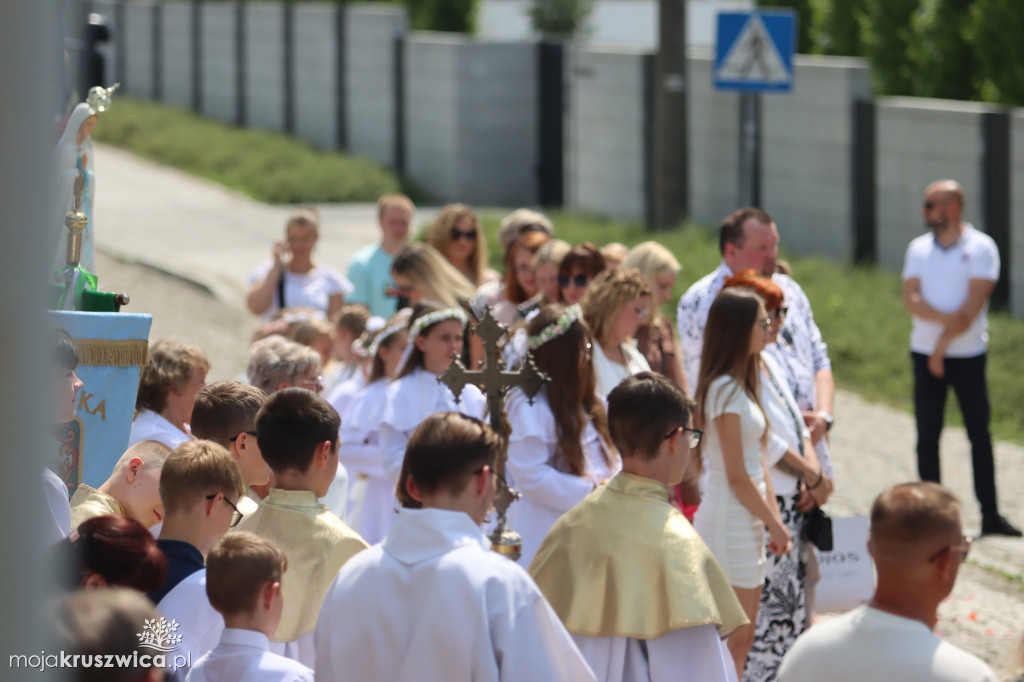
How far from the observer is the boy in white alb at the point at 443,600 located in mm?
2916

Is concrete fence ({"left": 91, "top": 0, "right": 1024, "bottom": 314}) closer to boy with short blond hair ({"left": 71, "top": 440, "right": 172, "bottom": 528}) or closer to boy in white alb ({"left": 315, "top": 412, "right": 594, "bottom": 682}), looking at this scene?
boy with short blond hair ({"left": 71, "top": 440, "right": 172, "bottom": 528})

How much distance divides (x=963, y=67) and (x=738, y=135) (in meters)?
2.63

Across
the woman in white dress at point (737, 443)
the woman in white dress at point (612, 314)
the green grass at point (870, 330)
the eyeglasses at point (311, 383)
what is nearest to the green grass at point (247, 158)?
the green grass at point (870, 330)

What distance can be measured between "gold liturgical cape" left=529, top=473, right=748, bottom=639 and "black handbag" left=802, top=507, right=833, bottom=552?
5.74 feet

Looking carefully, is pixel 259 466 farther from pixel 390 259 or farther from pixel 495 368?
pixel 390 259

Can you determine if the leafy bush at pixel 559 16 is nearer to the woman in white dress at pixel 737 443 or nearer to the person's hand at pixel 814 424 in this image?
the person's hand at pixel 814 424

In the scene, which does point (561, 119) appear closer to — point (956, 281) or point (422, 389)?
point (956, 281)

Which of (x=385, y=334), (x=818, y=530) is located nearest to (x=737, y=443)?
(x=818, y=530)

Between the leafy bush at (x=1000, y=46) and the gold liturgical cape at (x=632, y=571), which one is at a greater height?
the leafy bush at (x=1000, y=46)

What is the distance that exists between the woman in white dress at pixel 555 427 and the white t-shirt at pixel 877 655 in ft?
7.01

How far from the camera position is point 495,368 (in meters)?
4.18

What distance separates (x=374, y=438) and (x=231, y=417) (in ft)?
6.04

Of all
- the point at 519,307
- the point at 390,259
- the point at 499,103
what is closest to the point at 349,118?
the point at 499,103

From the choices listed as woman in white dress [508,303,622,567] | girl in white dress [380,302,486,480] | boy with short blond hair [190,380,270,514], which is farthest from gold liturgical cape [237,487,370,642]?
girl in white dress [380,302,486,480]
